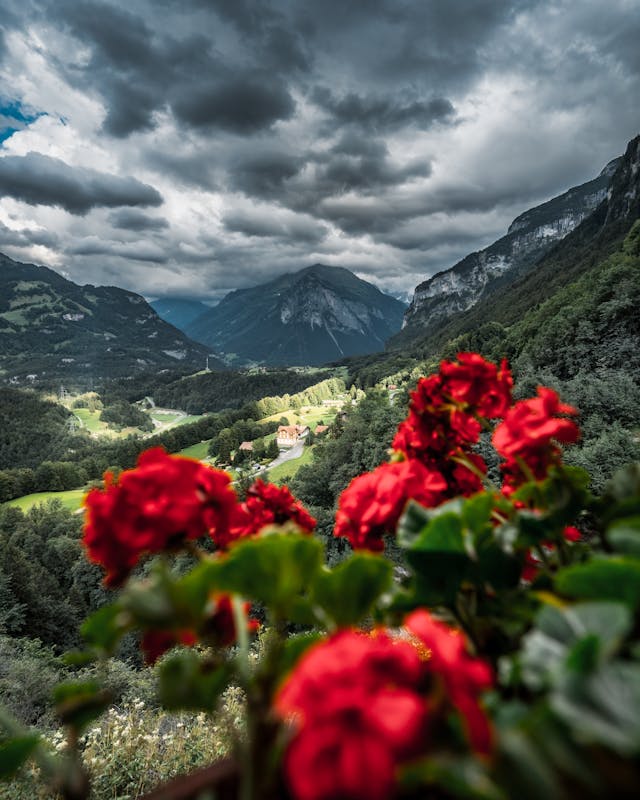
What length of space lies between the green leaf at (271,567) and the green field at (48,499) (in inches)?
2967

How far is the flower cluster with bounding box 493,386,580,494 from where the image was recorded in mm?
1196

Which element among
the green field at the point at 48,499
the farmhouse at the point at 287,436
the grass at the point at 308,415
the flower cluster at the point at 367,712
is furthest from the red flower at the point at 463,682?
the grass at the point at 308,415

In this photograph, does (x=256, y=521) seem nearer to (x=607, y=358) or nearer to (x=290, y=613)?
(x=290, y=613)

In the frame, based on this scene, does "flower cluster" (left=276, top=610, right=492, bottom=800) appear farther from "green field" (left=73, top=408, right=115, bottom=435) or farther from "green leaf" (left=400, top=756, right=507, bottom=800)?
"green field" (left=73, top=408, right=115, bottom=435)

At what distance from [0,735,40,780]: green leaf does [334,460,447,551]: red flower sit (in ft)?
2.68

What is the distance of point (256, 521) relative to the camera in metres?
1.32

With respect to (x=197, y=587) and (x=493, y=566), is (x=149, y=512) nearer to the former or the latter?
(x=197, y=587)

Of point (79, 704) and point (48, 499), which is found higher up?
point (79, 704)

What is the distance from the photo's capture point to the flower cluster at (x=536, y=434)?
120 cm

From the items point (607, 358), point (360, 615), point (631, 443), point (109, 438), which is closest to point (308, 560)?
point (360, 615)

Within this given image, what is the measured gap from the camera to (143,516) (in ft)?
3.08

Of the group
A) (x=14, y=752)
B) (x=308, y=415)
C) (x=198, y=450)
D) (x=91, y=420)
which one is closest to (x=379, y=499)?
(x=14, y=752)

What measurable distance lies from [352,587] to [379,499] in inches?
20.0

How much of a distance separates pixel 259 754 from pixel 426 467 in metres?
1.07
